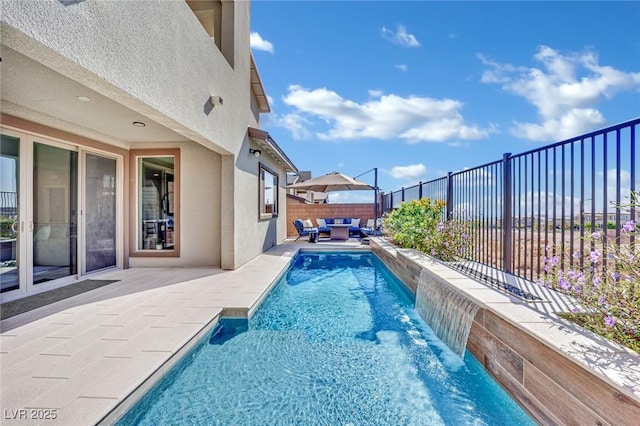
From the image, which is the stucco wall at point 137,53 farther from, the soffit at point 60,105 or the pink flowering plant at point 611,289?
the pink flowering plant at point 611,289

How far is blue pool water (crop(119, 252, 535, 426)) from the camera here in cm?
241

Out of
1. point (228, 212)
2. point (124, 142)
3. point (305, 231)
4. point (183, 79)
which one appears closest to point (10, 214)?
point (124, 142)

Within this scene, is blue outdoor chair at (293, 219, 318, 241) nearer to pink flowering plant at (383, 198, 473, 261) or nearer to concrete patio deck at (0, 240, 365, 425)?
pink flowering plant at (383, 198, 473, 261)

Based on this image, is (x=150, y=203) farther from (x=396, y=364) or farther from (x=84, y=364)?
(x=396, y=364)

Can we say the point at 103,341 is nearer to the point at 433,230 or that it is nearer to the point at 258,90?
the point at 433,230

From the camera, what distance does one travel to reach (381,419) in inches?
93.7

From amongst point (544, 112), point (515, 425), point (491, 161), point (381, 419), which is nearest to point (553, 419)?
point (515, 425)

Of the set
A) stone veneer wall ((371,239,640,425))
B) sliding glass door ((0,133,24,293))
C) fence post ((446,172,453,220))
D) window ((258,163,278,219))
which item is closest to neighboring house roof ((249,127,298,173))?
window ((258,163,278,219))

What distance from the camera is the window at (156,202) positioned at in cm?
708

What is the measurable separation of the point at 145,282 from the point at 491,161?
20.7 feet

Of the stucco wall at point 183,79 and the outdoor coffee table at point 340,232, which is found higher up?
the stucco wall at point 183,79

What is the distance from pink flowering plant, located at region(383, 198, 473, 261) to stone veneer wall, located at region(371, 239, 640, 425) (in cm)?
285

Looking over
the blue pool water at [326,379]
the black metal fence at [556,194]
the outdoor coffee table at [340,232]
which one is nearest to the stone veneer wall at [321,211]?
the outdoor coffee table at [340,232]

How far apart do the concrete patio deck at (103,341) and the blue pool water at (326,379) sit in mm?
204
